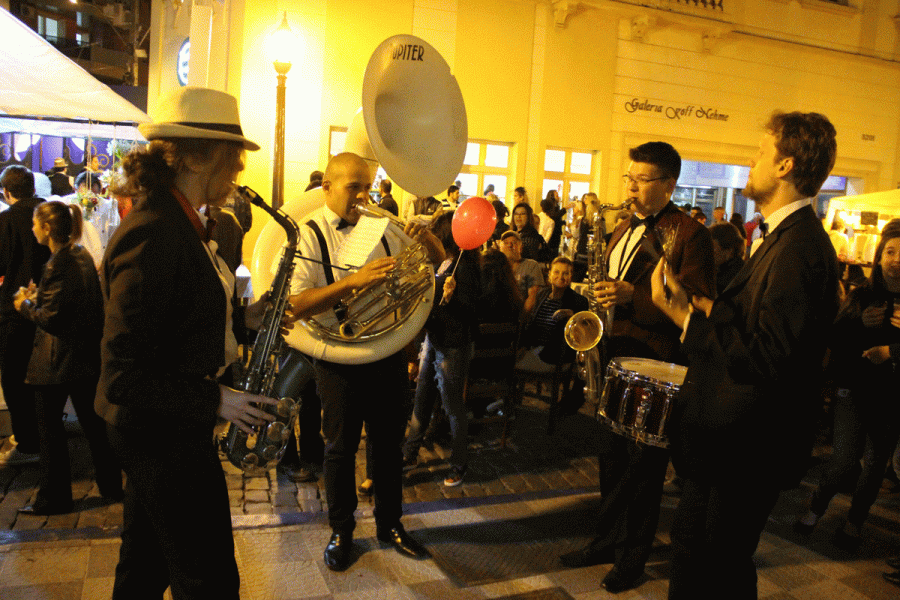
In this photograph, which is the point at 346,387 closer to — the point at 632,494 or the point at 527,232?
the point at 632,494

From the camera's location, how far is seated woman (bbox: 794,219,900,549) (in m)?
4.08

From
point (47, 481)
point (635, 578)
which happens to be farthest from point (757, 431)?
point (47, 481)

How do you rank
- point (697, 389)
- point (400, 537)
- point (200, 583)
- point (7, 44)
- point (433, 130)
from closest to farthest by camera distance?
point (200, 583) → point (697, 389) → point (433, 130) → point (400, 537) → point (7, 44)

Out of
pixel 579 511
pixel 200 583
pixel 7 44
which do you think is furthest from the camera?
pixel 7 44

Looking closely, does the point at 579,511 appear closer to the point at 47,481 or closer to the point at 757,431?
the point at 757,431

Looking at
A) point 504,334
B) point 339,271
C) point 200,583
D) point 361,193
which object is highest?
point 361,193

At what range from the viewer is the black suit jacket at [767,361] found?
2.22m

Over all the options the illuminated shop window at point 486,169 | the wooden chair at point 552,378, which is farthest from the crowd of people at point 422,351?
the illuminated shop window at point 486,169

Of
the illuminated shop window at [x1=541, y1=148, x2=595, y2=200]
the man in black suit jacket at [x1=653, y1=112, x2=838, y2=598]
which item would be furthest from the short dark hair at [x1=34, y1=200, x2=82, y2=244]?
the illuminated shop window at [x1=541, y1=148, x2=595, y2=200]

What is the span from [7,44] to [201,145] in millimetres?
4334

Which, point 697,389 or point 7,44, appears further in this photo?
point 7,44

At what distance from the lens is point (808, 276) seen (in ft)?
7.31

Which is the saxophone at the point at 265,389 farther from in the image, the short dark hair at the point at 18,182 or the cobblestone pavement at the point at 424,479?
the short dark hair at the point at 18,182

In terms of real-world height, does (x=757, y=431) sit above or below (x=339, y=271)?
below
